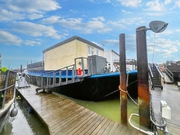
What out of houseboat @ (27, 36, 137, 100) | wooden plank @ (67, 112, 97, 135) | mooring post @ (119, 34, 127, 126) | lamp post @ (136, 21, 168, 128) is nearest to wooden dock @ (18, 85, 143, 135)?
wooden plank @ (67, 112, 97, 135)

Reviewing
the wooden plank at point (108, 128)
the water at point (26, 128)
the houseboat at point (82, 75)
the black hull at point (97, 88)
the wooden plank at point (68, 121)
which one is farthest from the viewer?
the black hull at point (97, 88)

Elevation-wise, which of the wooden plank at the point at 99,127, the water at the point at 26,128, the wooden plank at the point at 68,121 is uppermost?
the wooden plank at the point at 68,121

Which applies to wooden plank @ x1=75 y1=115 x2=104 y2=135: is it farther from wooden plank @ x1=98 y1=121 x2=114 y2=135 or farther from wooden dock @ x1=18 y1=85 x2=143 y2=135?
wooden plank @ x1=98 y1=121 x2=114 y2=135

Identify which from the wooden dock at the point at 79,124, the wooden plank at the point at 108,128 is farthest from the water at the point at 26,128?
the wooden plank at the point at 108,128

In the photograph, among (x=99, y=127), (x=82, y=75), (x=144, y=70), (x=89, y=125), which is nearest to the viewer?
(x=144, y=70)

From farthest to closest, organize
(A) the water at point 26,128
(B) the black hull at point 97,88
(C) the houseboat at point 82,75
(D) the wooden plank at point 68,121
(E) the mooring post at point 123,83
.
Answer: (B) the black hull at point 97,88 < (C) the houseboat at point 82,75 < (A) the water at point 26,128 < (E) the mooring post at point 123,83 < (D) the wooden plank at point 68,121

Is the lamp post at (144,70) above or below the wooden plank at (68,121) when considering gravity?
above

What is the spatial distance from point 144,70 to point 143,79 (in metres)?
0.26

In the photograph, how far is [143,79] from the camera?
318cm

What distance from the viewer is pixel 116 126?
3346 mm

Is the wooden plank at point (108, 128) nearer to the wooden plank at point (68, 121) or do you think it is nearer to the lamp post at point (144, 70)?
the lamp post at point (144, 70)

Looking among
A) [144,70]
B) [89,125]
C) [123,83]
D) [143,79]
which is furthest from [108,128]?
[144,70]

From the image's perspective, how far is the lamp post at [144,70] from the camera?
10.1 ft

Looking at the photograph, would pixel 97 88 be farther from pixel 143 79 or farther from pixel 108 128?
pixel 143 79
